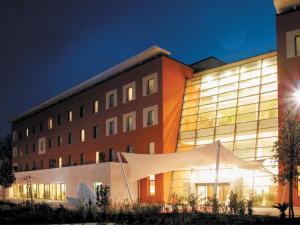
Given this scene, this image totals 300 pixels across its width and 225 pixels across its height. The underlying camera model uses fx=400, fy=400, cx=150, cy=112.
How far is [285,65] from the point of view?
2580 cm

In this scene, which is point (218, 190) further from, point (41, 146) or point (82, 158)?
point (41, 146)

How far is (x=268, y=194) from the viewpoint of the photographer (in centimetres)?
2578

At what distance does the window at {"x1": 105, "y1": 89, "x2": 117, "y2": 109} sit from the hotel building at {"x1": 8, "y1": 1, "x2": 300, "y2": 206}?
10 centimetres

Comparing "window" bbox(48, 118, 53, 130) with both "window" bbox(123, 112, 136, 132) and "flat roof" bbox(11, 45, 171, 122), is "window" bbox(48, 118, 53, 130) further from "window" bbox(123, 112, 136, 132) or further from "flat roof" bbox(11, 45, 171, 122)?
"window" bbox(123, 112, 136, 132)

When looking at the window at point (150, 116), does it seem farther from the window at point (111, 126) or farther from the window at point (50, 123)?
the window at point (50, 123)

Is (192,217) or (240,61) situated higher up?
(240,61)

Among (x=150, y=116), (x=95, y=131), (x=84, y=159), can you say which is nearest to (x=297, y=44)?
(x=150, y=116)

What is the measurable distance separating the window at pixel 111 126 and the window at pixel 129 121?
161cm

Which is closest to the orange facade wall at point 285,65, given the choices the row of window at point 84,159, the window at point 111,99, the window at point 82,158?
the row of window at point 84,159

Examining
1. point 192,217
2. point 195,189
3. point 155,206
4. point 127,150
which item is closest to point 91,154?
point 127,150

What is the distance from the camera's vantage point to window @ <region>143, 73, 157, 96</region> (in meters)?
33.2

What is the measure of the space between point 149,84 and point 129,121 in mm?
4186

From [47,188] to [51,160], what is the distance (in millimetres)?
4904

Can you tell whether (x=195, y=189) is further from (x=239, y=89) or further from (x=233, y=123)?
(x=239, y=89)
